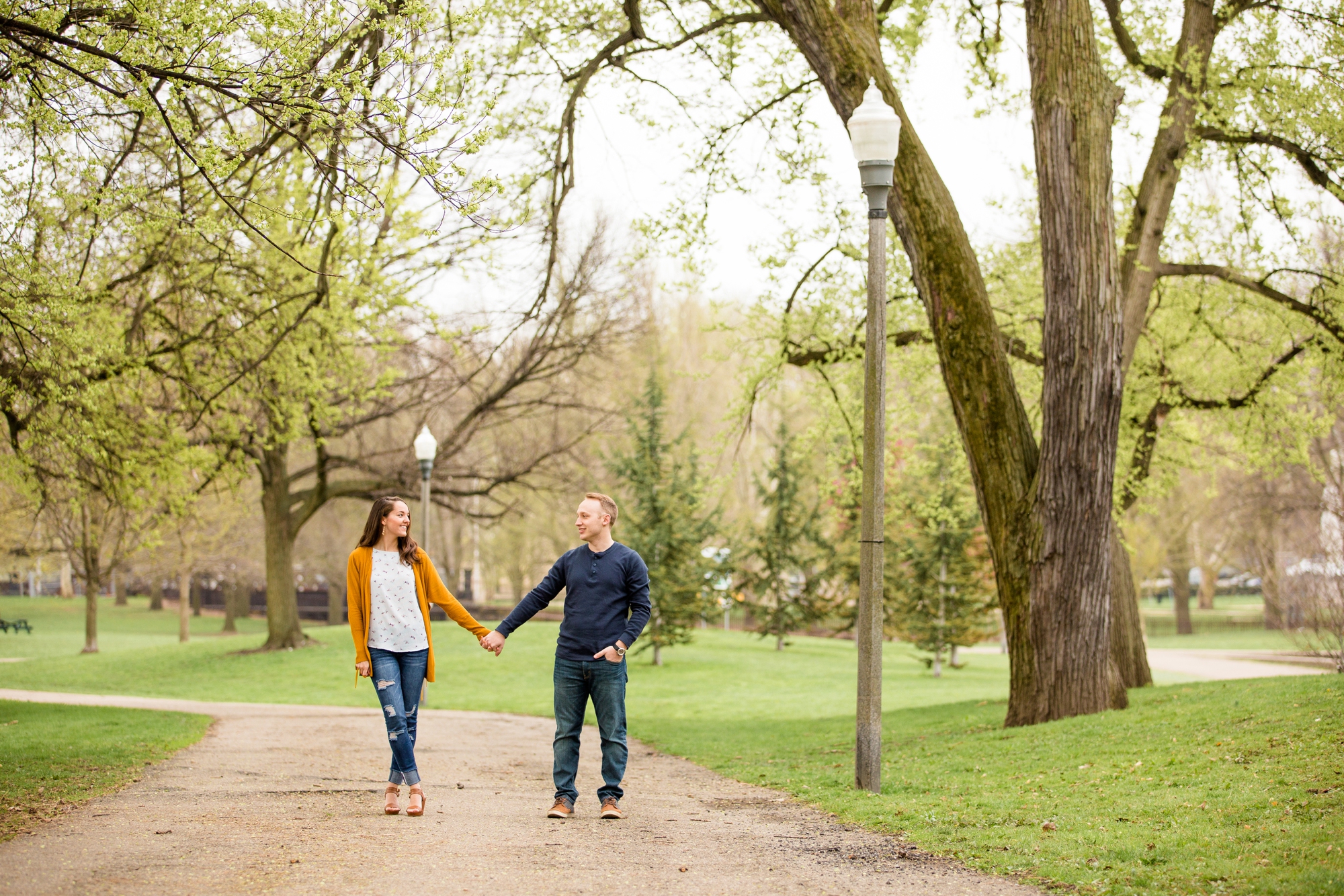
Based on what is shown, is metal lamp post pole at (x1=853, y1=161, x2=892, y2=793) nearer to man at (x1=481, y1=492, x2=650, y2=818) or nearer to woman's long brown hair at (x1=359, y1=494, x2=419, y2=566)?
man at (x1=481, y1=492, x2=650, y2=818)

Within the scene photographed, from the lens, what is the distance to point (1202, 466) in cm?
2000

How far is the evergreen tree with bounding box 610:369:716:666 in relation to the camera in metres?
27.8

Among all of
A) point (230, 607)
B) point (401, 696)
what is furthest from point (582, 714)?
point (230, 607)

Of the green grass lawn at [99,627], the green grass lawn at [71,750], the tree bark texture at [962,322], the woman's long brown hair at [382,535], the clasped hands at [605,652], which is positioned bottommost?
the green grass lawn at [99,627]

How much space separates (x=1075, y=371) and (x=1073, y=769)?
4.04 metres

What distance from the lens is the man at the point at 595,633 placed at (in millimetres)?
7324

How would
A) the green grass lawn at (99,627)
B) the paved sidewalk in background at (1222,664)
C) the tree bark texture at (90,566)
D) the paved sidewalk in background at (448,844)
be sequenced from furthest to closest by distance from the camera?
the green grass lawn at (99,627)
the tree bark texture at (90,566)
the paved sidewalk in background at (1222,664)
the paved sidewalk in background at (448,844)

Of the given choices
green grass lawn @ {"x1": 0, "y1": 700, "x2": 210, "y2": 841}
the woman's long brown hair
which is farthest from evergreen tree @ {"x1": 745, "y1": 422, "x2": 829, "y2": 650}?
the woman's long brown hair

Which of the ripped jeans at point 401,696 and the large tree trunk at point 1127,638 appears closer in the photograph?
the ripped jeans at point 401,696

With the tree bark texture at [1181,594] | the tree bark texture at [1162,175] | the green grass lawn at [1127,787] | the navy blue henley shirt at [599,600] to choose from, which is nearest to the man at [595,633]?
the navy blue henley shirt at [599,600]

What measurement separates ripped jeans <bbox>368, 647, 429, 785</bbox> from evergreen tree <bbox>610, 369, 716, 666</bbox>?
19.9 meters

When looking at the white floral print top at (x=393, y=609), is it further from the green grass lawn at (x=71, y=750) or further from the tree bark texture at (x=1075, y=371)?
the tree bark texture at (x=1075, y=371)

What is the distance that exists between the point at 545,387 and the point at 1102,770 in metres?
26.3

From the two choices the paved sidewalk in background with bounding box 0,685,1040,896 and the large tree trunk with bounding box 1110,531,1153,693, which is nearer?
the paved sidewalk in background with bounding box 0,685,1040,896
